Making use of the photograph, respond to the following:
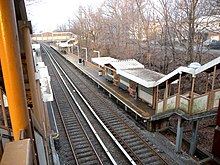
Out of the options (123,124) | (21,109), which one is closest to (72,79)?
(123,124)

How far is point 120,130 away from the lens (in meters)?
11.2

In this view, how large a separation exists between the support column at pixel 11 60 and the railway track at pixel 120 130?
7.42 metres

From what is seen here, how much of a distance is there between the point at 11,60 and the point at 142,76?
12145mm

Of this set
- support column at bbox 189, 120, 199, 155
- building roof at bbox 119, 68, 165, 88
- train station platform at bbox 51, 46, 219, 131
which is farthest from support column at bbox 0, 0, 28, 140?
building roof at bbox 119, 68, 165, 88

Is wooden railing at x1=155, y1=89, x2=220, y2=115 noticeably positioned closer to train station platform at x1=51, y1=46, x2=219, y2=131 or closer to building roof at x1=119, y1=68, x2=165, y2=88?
train station platform at x1=51, y1=46, x2=219, y2=131

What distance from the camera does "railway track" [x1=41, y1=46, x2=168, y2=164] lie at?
8824 millimetres

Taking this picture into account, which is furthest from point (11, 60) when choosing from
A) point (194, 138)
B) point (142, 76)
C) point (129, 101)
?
point (129, 101)

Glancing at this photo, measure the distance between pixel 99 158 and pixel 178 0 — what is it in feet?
52.9

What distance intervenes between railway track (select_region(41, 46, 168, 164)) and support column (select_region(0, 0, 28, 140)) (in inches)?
292

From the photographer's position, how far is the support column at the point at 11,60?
1688mm

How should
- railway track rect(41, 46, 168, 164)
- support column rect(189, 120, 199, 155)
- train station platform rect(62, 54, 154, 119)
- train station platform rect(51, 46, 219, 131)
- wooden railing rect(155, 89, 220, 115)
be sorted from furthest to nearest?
1. train station platform rect(62, 54, 154, 119)
2. support column rect(189, 120, 199, 155)
3. train station platform rect(51, 46, 219, 131)
4. railway track rect(41, 46, 168, 164)
5. wooden railing rect(155, 89, 220, 115)

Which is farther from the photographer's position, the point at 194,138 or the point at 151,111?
the point at 151,111

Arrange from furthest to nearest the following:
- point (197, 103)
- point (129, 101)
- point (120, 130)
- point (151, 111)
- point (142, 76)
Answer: point (129, 101) → point (142, 76) → point (151, 111) → point (120, 130) → point (197, 103)

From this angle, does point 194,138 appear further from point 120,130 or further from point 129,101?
point 129,101
